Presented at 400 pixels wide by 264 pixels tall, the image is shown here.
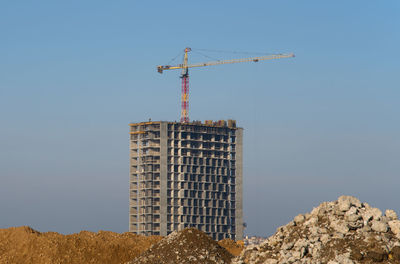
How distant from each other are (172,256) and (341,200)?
1327 centimetres

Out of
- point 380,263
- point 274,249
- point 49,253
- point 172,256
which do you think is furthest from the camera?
point 49,253

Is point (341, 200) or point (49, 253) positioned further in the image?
point (49, 253)

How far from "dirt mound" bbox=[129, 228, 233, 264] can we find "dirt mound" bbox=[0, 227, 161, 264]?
32.5ft

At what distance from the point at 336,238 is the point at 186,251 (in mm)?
13870

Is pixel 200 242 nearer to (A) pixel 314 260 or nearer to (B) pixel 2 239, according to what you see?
(A) pixel 314 260

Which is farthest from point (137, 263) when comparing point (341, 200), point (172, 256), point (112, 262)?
point (341, 200)

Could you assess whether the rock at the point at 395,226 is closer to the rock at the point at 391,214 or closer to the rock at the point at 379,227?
the rock at the point at 379,227

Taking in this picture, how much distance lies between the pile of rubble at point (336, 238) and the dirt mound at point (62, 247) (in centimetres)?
2120

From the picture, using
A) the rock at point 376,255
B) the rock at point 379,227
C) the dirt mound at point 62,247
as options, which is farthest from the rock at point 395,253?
the dirt mound at point 62,247

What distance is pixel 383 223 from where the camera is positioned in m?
37.5

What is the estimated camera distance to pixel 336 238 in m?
36.9

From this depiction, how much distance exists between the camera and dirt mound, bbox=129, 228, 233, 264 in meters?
46.9

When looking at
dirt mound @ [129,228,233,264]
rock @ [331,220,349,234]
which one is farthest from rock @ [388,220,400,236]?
dirt mound @ [129,228,233,264]

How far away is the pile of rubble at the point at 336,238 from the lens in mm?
35750
